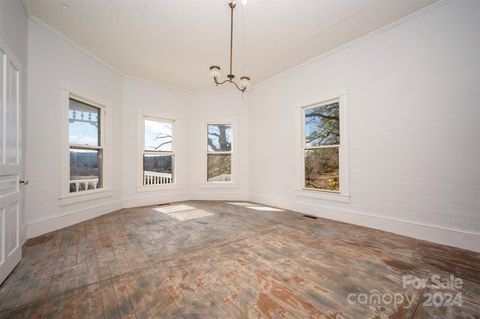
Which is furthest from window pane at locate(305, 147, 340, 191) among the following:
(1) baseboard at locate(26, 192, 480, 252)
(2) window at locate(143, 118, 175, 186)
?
(2) window at locate(143, 118, 175, 186)

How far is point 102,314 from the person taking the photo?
1447 millimetres

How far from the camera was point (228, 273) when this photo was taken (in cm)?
199

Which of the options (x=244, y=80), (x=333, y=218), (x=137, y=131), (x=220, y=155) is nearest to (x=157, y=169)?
(x=137, y=131)

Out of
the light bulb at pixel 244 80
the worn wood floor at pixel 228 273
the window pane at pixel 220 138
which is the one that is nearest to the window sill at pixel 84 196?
the worn wood floor at pixel 228 273

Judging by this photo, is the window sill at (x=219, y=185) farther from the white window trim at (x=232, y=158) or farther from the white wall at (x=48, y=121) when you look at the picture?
the white wall at (x=48, y=121)

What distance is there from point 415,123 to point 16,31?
5.36 meters

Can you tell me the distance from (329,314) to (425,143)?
274cm

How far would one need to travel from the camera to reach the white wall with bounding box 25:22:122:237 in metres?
2.93

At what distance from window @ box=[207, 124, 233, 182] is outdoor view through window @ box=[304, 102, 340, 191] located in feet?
7.17

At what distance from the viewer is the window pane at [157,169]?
201 inches

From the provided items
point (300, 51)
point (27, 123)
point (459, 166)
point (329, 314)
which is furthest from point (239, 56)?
point (329, 314)

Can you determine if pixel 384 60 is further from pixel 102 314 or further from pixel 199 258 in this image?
pixel 102 314

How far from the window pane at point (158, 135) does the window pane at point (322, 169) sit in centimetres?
359

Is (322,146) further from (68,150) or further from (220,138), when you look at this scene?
(68,150)
